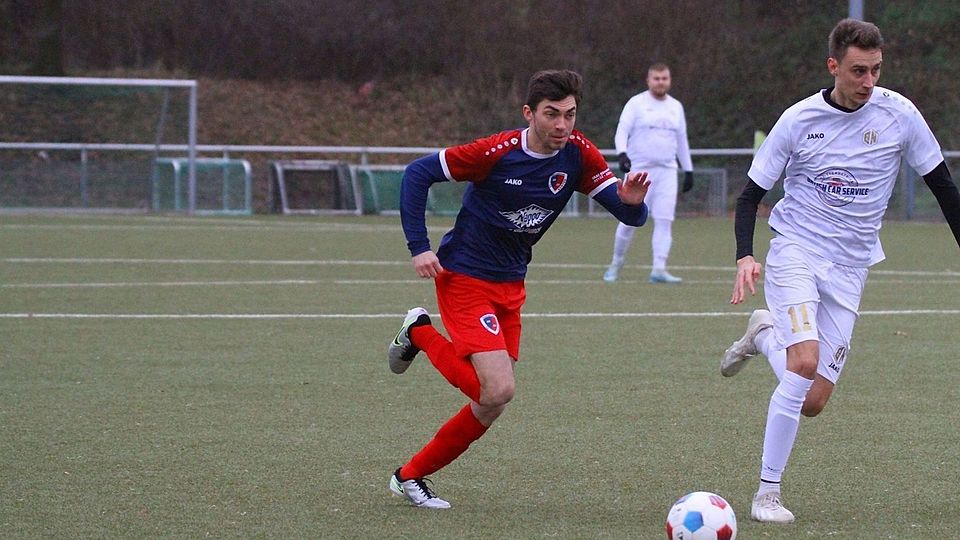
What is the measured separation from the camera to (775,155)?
5520 mm

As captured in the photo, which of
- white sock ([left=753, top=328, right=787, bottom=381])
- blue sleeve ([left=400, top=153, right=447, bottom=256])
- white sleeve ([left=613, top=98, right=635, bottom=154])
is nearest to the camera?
blue sleeve ([left=400, top=153, right=447, bottom=256])

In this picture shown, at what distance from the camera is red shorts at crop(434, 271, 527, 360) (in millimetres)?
5430

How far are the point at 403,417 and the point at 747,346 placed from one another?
173 centimetres

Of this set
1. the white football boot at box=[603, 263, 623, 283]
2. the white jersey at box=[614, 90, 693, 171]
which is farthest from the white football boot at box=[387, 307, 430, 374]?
the white jersey at box=[614, 90, 693, 171]

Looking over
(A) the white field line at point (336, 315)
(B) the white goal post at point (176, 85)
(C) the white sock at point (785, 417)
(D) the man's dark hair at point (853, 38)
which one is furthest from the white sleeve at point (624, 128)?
(B) the white goal post at point (176, 85)

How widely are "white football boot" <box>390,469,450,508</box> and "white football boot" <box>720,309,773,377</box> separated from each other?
1652mm

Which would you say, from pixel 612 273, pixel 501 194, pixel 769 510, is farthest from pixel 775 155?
pixel 612 273

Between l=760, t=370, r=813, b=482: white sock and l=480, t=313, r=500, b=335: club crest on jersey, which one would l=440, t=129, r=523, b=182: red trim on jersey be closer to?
l=480, t=313, r=500, b=335: club crest on jersey

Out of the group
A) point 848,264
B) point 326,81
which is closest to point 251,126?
point 326,81

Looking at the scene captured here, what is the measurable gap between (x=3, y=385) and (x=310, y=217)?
19833mm

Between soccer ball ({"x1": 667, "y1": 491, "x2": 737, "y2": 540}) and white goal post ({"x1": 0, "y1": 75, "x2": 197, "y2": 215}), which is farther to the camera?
white goal post ({"x1": 0, "y1": 75, "x2": 197, "y2": 215})

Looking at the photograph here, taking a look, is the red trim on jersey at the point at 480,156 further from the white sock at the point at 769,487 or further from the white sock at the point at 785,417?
the white sock at the point at 769,487

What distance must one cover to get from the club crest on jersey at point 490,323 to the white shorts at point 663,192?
28.8ft

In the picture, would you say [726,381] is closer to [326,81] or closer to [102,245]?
[102,245]
